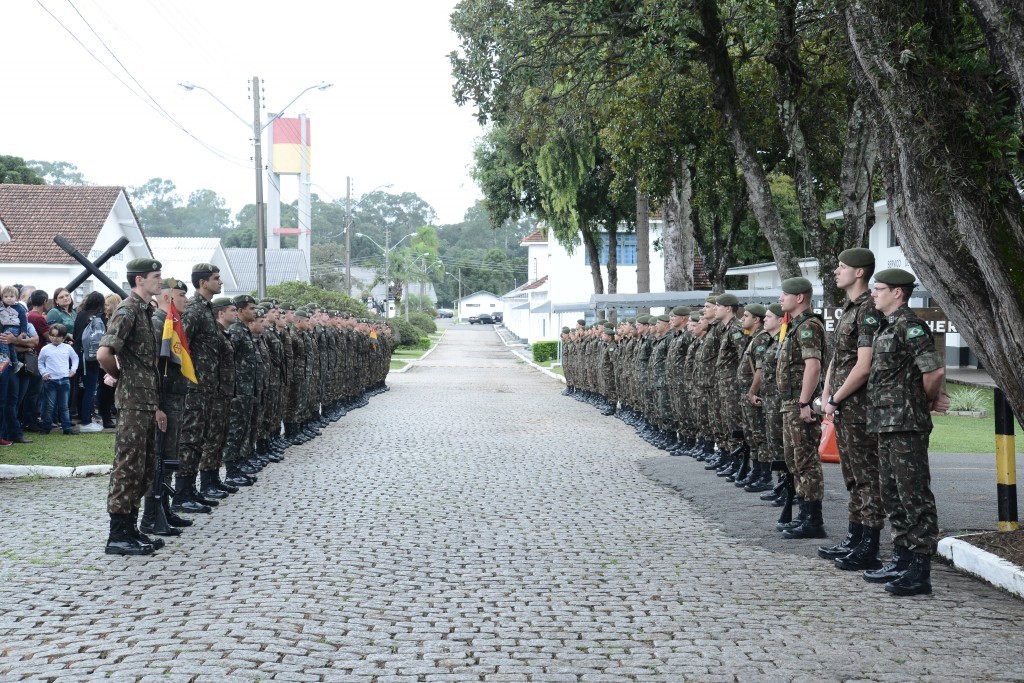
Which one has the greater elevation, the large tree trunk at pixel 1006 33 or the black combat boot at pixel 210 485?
the large tree trunk at pixel 1006 33

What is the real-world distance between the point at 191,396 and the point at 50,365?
4.73 metres

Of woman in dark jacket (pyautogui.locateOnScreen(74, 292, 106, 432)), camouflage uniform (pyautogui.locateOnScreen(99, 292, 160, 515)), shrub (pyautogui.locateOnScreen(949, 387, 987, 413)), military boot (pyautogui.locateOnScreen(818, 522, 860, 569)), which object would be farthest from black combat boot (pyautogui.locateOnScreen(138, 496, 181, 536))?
shrub (pyautogui.locateOnScreen(949, 387, 987, 413))

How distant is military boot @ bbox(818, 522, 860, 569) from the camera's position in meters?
7.42

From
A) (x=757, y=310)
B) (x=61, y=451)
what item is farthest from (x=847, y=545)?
(x=61, y=451)

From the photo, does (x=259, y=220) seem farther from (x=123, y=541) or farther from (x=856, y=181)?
(x=123, y=541)

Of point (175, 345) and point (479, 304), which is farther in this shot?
point (479, 304)

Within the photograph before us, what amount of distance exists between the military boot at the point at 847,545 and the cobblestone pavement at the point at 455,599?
0.50 ft

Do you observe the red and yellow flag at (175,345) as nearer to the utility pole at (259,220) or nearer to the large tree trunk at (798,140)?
the large tree trunk at (798,140)

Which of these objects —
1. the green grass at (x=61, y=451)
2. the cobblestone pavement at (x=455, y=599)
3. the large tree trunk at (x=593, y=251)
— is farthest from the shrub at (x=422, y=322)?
the cobblestone pavement at (x=455, y=599)

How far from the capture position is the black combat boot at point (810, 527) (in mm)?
8328

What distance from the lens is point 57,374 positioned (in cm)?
1333

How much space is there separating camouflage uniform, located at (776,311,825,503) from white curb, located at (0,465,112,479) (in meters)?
7.10

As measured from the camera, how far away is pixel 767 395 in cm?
981

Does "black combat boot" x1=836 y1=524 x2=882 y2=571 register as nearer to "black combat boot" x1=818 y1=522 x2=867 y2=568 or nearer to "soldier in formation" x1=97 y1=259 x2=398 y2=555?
"black combat boot" x1=818 y1=522 x2=867 y2=568
